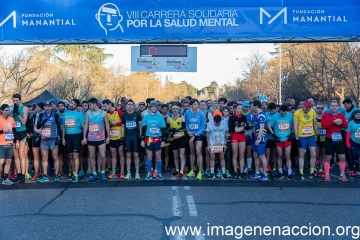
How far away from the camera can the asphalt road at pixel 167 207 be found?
223 inches

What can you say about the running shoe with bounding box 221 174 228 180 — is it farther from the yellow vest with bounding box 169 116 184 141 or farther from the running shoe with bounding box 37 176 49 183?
the running shoe with bounding box 37 176 49 183

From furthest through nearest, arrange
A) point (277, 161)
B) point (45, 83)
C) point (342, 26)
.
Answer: point (45, 83)
point (342, 26)
point (277, 161)

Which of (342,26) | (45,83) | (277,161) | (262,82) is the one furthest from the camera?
(262,82)

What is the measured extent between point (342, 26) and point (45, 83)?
3042 cm

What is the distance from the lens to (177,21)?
1124cm

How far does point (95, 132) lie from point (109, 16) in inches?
154

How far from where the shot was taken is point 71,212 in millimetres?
6656

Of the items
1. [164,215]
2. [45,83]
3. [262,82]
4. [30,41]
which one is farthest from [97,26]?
[262,82]

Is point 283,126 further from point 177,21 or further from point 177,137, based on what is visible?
point 177,21

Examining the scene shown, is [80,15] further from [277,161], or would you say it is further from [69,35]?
[277,161]

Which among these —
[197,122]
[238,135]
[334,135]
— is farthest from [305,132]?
[197,122]

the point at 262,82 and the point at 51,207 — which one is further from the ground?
the point at 262,82

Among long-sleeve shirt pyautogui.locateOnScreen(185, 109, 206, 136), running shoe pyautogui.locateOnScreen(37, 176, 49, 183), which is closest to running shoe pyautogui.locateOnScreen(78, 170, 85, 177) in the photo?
running shoe pyautogui.locateOnScreen(37, 176, 49, 183)

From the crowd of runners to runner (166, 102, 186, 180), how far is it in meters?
0.03
